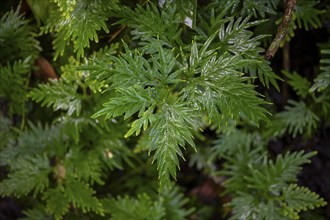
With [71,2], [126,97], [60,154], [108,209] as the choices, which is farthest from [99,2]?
[108,209]

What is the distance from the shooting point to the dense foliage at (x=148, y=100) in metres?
0.93

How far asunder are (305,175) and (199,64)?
977 millimetres

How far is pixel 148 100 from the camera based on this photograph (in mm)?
906

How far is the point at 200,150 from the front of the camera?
1755 mm

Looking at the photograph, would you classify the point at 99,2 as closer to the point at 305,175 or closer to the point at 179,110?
the point at 179,110

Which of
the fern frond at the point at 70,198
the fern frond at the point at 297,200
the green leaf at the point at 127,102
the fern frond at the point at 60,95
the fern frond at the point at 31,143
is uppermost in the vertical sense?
the green leaf at the point at 127,102

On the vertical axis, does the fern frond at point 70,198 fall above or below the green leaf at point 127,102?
below

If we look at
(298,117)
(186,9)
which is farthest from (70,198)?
(298,117)

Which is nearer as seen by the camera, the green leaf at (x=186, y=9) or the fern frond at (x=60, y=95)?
the green leaf at (x=186, y=9)

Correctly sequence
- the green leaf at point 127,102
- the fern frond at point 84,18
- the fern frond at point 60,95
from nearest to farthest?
the green leaf at point 127,102 < the fern frond at point 84,18 < the fern frond at point 60,95

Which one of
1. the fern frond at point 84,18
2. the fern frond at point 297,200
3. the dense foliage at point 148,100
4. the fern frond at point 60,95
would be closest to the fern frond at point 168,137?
the dense foliage at point 148,100

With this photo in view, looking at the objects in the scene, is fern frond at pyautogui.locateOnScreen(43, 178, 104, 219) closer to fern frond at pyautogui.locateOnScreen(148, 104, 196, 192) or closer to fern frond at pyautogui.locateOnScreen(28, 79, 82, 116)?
fern frond at pyautogui.locateOnScreen(28, 79, 82, 116)

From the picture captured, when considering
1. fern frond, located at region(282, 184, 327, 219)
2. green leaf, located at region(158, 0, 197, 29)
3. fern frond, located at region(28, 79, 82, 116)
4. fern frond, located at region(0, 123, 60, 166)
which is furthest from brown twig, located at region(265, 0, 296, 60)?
fern frond, located at region(0, 123, 60, 166)

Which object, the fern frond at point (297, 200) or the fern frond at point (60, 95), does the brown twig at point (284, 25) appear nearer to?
the fern frond at point (297, 200)
